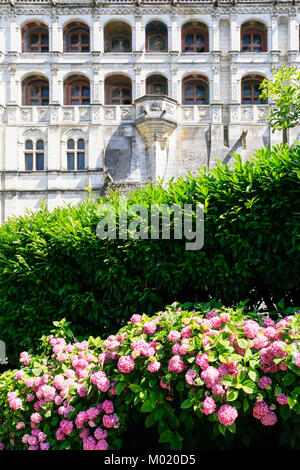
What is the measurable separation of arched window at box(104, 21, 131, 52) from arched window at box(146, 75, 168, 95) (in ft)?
11.1

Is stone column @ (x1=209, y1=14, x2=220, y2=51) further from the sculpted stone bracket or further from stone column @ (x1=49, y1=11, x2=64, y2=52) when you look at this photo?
stone column @ (x1=49, y1=11, x2=64, y2=52)

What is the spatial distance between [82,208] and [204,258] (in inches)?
92.2

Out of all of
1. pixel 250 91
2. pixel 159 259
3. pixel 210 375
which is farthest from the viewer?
pixel 250 91

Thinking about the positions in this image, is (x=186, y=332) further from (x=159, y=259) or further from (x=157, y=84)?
(x=157, y=84)

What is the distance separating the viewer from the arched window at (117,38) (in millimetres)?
26473

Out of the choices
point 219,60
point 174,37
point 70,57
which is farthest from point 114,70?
point 219,60

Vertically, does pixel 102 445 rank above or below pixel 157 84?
below

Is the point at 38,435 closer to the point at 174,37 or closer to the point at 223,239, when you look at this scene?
the point at 223,239

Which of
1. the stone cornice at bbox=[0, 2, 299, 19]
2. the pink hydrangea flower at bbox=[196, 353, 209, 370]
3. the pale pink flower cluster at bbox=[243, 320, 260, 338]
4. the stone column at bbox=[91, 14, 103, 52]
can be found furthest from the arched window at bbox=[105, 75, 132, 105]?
the pink hydrangea flower at bbox=[196, 353, 209, 370]

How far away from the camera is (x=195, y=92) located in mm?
26500

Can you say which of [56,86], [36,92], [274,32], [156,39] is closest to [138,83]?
[156,39]

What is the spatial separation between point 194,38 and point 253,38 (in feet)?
14.5

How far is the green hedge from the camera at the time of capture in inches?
192

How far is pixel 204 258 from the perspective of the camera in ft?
16.7
